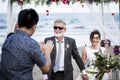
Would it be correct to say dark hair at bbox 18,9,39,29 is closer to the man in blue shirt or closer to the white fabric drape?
the man in blue shirt

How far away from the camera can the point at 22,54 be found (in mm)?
2973

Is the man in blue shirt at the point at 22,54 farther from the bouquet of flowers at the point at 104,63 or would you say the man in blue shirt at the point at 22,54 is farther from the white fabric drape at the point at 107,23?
the white fabric drape at the point at 107,23

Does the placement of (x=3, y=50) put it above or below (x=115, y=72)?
above

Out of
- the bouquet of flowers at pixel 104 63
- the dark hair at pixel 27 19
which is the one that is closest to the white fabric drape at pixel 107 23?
the bouquet of flowers at pixel 104 63

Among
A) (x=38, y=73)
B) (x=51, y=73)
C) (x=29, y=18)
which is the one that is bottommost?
(x=38, y=73)

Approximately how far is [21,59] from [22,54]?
0.04 metres

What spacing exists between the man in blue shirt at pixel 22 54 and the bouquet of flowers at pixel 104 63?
1485 millimetres

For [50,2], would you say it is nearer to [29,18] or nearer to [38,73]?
[38,73]

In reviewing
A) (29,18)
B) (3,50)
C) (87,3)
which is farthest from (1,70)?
(87,3)

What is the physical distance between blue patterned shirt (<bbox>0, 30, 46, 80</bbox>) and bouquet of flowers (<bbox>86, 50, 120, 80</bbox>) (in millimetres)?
1536

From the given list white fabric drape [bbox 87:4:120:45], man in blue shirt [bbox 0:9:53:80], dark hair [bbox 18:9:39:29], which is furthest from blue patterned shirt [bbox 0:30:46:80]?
white fabric drape [bbox 87:4:120:45]

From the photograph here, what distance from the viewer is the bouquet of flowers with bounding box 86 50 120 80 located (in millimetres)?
4383

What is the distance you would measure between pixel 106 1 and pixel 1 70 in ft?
19.4

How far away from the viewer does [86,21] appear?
884 centimetres
